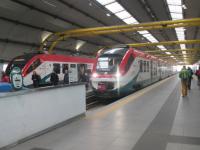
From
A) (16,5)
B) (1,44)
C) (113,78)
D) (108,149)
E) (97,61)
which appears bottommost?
(108,149)

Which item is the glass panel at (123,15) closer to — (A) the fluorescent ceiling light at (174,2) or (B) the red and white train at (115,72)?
(A) the fluorescent ceiling light at (174,2)

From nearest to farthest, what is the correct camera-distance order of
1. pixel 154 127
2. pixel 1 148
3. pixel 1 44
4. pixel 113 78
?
pixel 1 148 < pixel 154 127 < pixel 113 78 < pixel 1 44

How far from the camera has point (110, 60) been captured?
14641mm

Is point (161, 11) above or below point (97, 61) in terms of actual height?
above

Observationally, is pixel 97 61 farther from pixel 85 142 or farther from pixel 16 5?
pixel 85 142

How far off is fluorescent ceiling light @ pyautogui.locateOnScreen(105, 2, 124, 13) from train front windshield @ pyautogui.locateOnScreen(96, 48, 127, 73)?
422 centimetres

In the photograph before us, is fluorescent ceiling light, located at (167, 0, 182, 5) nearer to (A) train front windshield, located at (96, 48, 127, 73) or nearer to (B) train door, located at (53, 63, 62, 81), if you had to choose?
(A) train front windshield, located at (96, 48, 127, 73)

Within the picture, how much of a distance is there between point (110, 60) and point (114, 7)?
563 centimetres

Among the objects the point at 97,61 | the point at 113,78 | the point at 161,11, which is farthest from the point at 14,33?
the point at 161,11

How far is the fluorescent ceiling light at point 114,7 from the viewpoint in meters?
17.9

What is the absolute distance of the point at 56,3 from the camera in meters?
16.1

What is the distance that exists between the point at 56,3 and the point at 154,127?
11983 mm

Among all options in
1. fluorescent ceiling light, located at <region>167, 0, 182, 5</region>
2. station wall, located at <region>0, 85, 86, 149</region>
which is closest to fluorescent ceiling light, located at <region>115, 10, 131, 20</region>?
fluorescent ceiling light, located at <region>167, 0, 182, 5</region>

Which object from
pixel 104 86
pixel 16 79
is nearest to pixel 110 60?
pixel 104 86
